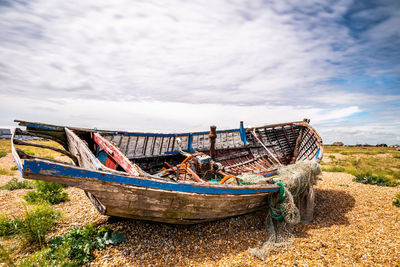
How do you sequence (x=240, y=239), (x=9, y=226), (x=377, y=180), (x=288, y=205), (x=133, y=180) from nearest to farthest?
(x=133, y=180) < (x=9, y=226) < (x=240, y=239) < (x=288, y=205) < (x=377, y=180)

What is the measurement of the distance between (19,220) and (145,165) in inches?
151

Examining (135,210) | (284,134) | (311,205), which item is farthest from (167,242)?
(284,134)

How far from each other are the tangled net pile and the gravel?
0.68 feet

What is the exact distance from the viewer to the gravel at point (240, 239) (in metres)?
4.13

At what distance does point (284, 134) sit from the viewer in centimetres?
1141

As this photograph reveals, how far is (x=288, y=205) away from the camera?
211 inches

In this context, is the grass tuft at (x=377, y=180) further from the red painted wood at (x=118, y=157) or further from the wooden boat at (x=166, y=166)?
the red painted wood at (x=118, y=157)

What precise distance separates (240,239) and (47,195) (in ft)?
22.1

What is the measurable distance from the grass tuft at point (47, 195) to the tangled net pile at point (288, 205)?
673cm

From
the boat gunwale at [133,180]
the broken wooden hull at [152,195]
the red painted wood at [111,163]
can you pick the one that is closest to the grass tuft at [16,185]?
the red painted wood at [111,163]

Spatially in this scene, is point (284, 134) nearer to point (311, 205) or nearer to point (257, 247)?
point (311, 205)

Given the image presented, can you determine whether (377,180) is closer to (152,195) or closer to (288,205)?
(288,205)

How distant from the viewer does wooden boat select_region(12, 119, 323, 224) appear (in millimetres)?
3486

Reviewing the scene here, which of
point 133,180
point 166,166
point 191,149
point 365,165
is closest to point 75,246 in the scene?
point 133,180
